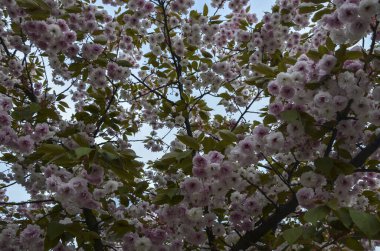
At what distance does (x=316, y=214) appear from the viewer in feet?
7.47

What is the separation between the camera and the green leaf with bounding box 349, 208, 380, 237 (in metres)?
2.12

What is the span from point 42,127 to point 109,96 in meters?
1.44

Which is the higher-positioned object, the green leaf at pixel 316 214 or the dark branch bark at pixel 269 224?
the dark branch bark at pixel 269 224

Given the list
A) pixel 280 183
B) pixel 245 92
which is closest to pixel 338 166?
pixel 280 183

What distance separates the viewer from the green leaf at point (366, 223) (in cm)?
212

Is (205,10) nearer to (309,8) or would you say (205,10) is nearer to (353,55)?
(309,8)

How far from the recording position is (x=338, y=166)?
304cm

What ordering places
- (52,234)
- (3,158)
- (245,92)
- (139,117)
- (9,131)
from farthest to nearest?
(139,117) → (245,92) → (3,158) → (9,131) → (52,234)

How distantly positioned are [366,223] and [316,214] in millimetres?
267

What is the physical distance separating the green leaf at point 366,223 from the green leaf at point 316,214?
0.48 feet

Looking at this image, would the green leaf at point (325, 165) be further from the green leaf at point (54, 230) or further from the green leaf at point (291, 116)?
the green leaf at point (54, 230)

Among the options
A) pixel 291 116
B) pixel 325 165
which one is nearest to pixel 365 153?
pixel 325 165

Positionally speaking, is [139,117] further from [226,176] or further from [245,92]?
[226,176]

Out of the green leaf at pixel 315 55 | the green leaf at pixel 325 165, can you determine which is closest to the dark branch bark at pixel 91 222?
the green leaf at pixel 325 165
